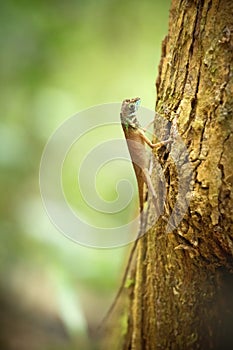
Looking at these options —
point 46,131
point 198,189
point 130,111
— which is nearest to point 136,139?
point 130,111

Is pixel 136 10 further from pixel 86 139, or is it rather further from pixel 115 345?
pixel 115 345

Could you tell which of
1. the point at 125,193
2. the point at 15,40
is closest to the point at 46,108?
the point at 15,40

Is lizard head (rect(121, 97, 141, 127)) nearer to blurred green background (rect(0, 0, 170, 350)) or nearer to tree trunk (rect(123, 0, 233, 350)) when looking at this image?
tree trunk (rect(123, 0, 233, 350))

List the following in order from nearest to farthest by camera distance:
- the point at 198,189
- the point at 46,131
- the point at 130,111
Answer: the point at 198,189 → the point at 130,111 → the point at 46,131

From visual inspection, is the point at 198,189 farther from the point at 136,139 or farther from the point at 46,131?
the point at 46,131

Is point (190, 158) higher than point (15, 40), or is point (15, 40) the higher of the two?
point (15, 40)
